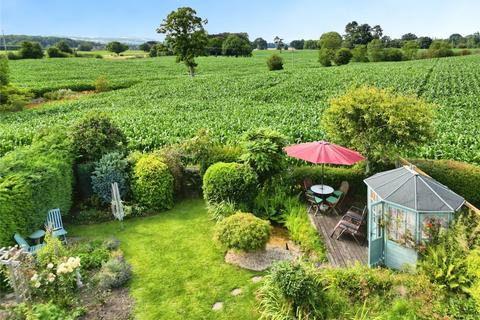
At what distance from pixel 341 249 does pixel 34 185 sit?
30.5 ft

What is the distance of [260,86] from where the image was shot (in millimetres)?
45344

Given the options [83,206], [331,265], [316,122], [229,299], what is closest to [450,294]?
[331,265]

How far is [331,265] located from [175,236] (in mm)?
5081

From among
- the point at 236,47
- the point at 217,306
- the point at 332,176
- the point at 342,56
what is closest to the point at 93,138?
the point at 217,306

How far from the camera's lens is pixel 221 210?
1306cm

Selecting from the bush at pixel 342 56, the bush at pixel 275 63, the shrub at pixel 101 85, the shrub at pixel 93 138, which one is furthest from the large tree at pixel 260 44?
the shrub at pixel 93 138

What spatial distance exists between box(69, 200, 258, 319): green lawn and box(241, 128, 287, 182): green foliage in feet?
8.50

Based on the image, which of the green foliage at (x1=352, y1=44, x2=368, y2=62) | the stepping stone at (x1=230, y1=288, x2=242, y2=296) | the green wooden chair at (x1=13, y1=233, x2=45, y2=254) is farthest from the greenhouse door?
the green foliage at (x1=352, y1=44, x2=368, y2=62)

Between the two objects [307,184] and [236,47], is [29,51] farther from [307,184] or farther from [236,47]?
[307,184]

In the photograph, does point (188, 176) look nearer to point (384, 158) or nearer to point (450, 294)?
point (384, 158)

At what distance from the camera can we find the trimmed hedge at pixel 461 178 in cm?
1284

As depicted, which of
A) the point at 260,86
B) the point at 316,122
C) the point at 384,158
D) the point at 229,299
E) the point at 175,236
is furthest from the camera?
the point at 260,86

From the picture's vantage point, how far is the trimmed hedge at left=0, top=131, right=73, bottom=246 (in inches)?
416

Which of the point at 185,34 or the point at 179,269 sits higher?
the point at 185,34
